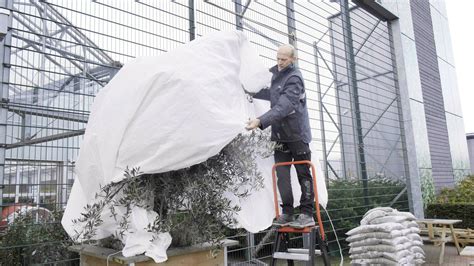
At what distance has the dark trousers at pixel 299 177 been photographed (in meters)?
2.91

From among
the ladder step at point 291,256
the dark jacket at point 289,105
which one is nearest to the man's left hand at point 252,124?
the dark jacket at point 289,105

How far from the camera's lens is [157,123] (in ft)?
7.12

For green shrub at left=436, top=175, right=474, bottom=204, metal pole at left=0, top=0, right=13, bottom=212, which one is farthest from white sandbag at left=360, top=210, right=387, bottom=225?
green shrub at left=436, top=175, right=474, bottom=204

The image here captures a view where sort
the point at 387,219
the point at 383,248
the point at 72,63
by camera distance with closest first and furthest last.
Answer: the point at 72,63 < the point at 383,248 < the point at 387,219

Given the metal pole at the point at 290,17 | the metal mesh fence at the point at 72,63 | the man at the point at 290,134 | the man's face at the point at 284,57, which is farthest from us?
the metal pole at the point at 290,17

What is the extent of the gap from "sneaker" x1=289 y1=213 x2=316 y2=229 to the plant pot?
0.53 metres

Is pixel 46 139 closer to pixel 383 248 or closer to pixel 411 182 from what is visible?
pixel 383 248

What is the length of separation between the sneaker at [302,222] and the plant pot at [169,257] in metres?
0.53

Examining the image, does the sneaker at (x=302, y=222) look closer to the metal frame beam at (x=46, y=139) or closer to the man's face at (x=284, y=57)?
the man's face at (x=284, y=57)

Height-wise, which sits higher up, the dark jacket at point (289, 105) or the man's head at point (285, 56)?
the man's head at point (285, 56)

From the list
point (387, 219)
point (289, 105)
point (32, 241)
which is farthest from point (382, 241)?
point (32, 241)

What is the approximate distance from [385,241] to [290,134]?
218 centimetres

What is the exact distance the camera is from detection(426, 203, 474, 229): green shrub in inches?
286

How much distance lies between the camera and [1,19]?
2.52 metres
